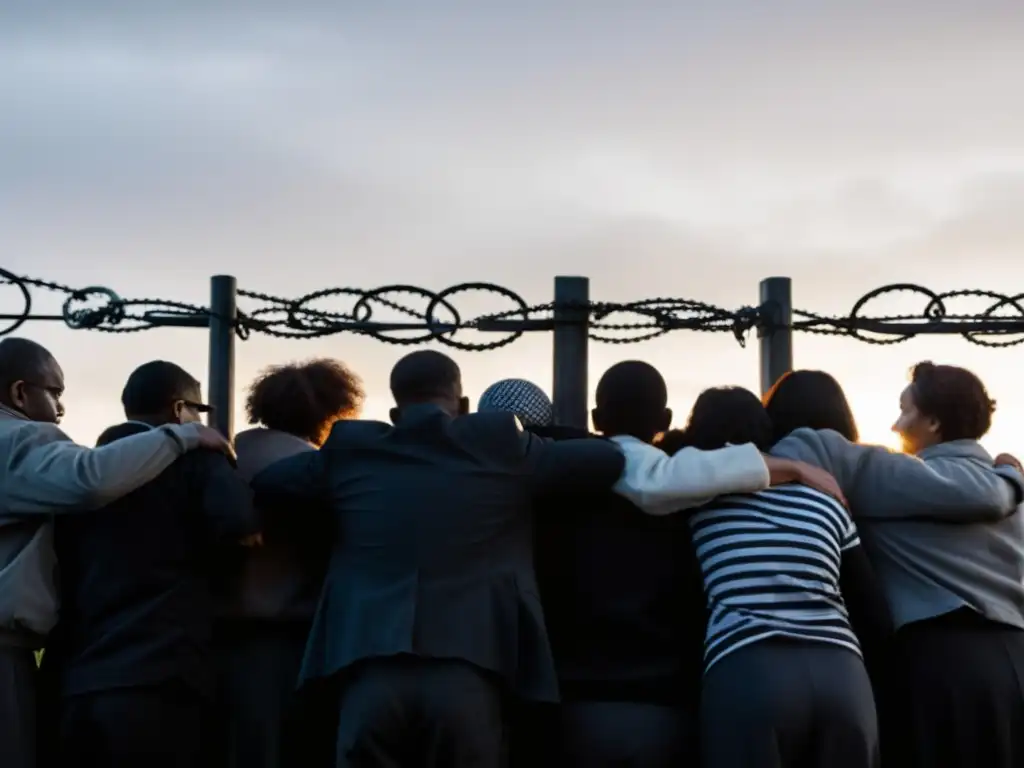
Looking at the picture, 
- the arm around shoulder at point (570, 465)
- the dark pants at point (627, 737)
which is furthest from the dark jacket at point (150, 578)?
the dark pants at point (627, 737)

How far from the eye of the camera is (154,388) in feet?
17.3

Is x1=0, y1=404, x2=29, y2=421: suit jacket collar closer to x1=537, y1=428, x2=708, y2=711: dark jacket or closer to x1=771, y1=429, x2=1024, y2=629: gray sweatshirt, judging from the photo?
x1=537, y1=428, x2=708, y2=711: dark jacket

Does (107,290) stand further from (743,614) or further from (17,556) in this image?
(743,614)

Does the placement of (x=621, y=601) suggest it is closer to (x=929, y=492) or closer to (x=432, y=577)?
(x=432, y=577)

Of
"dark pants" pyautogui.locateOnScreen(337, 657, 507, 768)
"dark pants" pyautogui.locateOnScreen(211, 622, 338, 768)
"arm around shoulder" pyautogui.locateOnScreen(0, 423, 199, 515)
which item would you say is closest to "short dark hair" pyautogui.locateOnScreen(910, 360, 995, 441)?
"dark pants" pyautogui.locateOnScreen(337, 657, 507, 768)

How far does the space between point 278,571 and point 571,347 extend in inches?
91.1

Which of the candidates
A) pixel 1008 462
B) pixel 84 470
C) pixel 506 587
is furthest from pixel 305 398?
pixel 1008 462

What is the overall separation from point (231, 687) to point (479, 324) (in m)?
2.56

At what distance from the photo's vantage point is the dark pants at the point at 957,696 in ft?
16.3

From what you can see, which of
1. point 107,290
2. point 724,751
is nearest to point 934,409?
point 724,751

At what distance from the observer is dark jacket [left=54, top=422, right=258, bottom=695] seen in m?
4.82

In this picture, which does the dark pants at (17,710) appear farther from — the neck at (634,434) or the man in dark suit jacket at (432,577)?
the neck at (634,434)

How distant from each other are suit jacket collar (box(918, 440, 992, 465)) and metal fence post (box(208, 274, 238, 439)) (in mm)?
3408

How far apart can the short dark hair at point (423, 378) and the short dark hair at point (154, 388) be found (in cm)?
85
